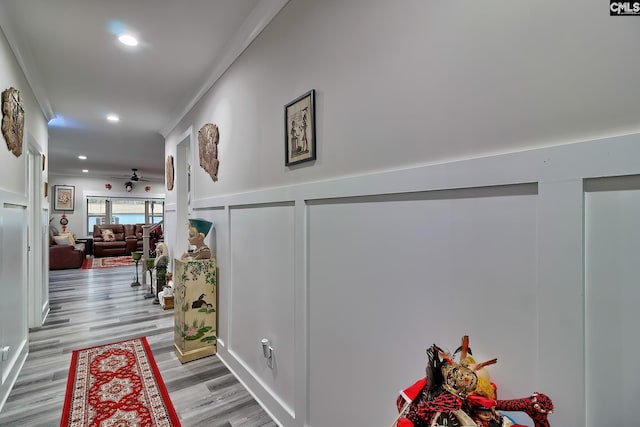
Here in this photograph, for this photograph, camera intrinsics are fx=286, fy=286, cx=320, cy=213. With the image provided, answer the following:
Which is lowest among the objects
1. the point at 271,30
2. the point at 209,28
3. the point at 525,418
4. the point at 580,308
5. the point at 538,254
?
the point at 525,418

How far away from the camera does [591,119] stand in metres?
0.66

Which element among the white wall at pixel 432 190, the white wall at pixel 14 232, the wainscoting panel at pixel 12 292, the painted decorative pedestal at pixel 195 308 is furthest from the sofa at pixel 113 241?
the white wall at pixel 432 190

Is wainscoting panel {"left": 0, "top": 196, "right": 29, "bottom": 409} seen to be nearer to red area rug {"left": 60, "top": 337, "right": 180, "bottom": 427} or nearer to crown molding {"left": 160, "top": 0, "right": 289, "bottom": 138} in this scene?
red area rug {"left": 60, "top": 337, "right": 180, "bottom": 427}

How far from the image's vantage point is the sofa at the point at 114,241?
8.75m

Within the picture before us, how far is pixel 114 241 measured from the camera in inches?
356

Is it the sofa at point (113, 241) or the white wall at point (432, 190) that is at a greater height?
the white wall at point (432, 190)

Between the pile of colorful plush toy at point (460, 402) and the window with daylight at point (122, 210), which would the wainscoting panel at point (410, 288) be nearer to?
the pile of colorful plush toy at point (460, 402)

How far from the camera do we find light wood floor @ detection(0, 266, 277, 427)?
1793 millimetres

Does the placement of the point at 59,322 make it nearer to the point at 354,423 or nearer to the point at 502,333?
the point at 354,423

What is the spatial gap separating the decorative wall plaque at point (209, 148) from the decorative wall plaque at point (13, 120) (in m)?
1.34

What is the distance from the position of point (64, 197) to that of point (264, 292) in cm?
1071

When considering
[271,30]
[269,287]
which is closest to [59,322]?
[269,287]

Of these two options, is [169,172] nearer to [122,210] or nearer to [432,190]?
[432,190]

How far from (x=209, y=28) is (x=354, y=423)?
2.56 meters
